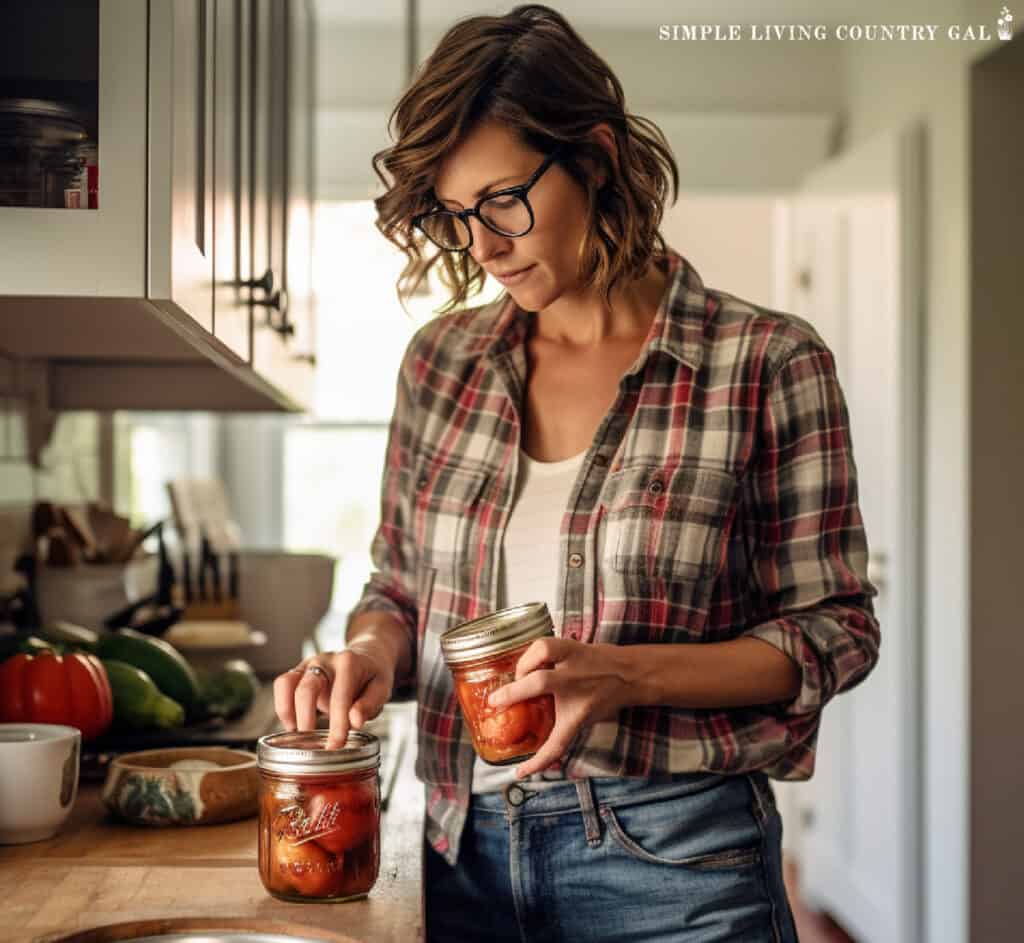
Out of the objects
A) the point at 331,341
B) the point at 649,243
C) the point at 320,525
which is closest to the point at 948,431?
the point at 649,243

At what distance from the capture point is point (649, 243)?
4.33 ft

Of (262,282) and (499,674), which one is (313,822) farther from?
(262,282)

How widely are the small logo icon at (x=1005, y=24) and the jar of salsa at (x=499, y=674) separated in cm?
222

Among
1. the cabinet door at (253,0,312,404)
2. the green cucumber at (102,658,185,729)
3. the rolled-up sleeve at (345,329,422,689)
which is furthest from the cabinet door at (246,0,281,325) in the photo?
the green cucumber at (102,658,185,729)

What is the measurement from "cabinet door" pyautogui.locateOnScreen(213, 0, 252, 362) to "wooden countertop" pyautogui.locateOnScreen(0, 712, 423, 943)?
461 mm

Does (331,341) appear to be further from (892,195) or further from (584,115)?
(584,115)

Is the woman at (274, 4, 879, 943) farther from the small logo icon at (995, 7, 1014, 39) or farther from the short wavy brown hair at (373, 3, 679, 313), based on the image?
the small logo icon at (995, 7, 1014, 39)

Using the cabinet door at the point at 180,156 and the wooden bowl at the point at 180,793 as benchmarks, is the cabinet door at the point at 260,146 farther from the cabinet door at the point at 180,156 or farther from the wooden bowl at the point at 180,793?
the wooden bowl at the point at 180,793

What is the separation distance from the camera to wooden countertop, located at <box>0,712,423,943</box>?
0.93 metres

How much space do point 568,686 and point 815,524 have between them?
1.16ft

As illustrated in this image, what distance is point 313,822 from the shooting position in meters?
0.97

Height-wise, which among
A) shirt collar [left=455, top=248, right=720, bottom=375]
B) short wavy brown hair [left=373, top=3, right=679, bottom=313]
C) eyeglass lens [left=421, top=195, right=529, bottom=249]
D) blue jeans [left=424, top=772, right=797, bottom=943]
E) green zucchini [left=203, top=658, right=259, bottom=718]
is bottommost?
blue jeans [left=424, top=772, right=797, bottom=943]

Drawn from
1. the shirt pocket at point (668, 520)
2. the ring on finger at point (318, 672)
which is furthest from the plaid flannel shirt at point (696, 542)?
the ring on finger at point (318, 672)

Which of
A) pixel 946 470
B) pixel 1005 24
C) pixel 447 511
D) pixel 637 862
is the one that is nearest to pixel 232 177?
pixel 447 511
